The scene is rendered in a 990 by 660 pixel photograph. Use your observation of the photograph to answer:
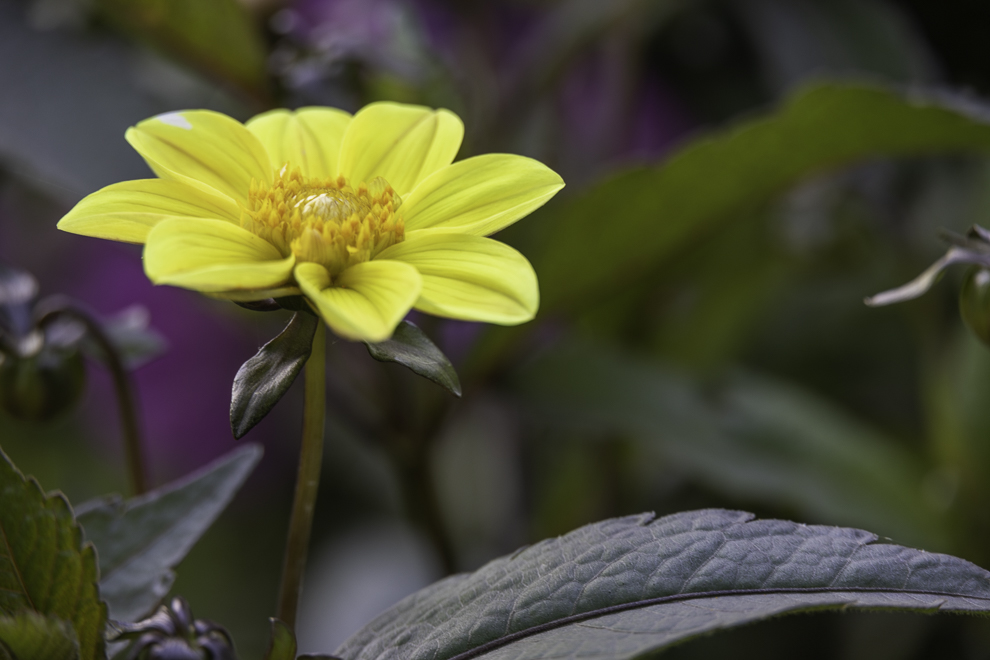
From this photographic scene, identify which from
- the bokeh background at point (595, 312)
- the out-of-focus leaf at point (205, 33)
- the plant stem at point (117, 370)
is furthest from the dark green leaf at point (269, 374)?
the out-of-focus leaf at point (205, 33)

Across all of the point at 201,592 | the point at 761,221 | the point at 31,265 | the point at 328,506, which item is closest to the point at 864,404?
the point at 761,221

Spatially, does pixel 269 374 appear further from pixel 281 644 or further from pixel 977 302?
pixel 977 302

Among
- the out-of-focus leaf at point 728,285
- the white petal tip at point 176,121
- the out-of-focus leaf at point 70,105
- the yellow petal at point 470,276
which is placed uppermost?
the out-of-focus leaf at point 70,105

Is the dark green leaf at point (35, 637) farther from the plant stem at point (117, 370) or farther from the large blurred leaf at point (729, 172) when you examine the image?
the large blurred leaf at point (729, 172)

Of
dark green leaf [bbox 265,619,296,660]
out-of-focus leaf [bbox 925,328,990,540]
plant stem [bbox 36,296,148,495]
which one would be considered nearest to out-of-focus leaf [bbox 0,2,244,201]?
plant stem [bbox 36,296,148,495]

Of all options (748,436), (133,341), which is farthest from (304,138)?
(748,436)

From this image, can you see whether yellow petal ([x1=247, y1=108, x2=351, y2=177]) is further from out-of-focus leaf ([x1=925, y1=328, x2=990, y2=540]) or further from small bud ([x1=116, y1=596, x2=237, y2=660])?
out-of-focus leaf ([x1=925, y1=328, x2=990, y2=540])
